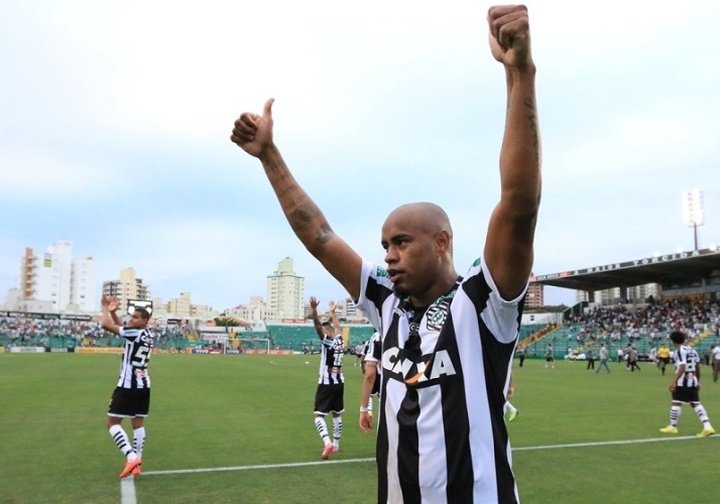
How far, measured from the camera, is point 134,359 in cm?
945

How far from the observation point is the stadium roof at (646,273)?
5097cm

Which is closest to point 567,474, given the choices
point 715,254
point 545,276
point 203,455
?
point 203,455

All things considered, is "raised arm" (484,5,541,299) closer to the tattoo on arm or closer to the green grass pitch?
the tattoo on arm

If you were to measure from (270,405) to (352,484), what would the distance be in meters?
9.39

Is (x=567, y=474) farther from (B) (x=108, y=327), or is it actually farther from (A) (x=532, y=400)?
(A) (x=532, y=400)

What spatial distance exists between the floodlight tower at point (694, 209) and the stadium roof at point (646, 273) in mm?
5492

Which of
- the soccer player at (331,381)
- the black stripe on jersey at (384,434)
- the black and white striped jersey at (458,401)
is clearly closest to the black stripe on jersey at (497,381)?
the black and white striped jersey at (458,401)

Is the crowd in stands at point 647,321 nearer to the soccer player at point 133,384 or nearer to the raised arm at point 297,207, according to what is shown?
the soccer player at point 133,384

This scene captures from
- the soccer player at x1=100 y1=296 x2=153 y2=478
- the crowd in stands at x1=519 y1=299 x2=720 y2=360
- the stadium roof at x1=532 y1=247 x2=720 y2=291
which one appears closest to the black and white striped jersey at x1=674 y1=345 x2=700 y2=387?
the soccer player at x1=100 y1=296 x2=153 y2=478

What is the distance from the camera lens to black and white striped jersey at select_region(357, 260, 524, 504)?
2480mm

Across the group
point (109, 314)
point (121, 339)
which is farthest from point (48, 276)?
point (109, 314)

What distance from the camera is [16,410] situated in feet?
52.4

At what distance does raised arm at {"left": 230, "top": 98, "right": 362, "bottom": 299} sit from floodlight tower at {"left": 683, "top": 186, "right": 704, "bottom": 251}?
65690 mm

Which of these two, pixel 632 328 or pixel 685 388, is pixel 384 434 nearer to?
pixel 685 388
